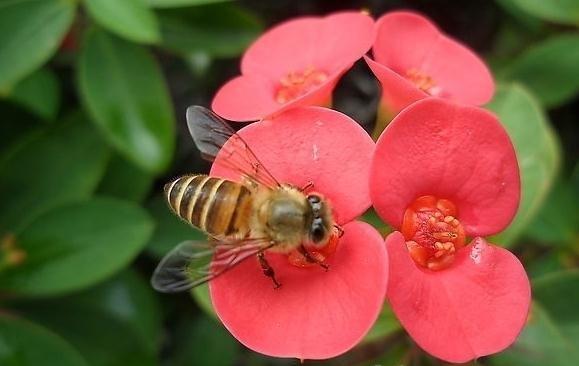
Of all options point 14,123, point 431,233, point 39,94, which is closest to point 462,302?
point 431,233

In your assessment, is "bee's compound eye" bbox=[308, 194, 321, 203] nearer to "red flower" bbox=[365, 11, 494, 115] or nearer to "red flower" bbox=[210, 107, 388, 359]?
"red flower" bbox=[210, 107, 388, 359]

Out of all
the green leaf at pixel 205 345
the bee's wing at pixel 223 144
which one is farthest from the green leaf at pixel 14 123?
the bee's wing at pixel 223 144

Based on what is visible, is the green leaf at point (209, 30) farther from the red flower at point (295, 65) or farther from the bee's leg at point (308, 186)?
the bee's leg at point (308, 186)

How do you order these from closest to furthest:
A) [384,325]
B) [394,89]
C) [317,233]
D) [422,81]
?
[317,233]
[394,89]
[422,81]
[384,325]

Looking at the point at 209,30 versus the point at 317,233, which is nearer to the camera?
the point at 317,233

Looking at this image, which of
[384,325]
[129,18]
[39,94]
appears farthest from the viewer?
[39,94]

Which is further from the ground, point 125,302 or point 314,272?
point 314,272

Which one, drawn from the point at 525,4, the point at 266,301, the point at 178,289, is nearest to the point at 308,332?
the point at 266,301

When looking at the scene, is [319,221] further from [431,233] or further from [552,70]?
[552,70]
